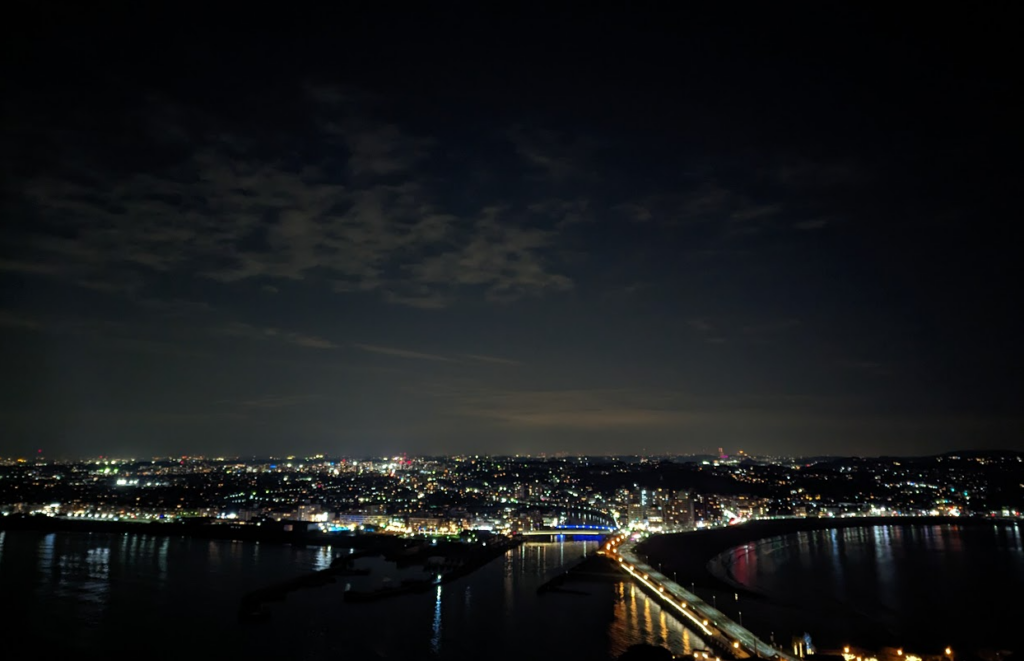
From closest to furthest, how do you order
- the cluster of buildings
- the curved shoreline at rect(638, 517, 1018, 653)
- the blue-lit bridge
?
the curved shoreline at rect(638, 517, 1018, 653) < the blue-lit bridge < the cluster of buildings

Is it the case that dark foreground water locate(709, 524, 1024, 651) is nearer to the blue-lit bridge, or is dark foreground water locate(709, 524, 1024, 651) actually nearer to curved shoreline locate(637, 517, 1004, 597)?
curved shoreline locate(637, 517, 1004, 597)

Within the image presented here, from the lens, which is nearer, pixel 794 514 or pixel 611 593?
pixel 611 593

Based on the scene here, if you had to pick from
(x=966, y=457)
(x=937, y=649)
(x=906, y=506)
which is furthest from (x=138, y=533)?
(x=966, y=457)

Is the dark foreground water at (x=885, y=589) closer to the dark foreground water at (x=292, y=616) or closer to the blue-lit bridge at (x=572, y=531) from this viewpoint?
the dark foreground water at (x=292, y=616)

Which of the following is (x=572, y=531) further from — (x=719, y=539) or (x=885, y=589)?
(x=885, y=589)

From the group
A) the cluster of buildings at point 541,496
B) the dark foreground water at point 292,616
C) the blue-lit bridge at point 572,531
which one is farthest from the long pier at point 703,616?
the cluster of buildings at point 541,496

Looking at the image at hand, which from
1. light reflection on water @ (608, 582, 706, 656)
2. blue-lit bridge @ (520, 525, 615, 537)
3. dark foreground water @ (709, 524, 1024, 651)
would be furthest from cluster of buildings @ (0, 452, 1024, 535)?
light reflection on water @ (608, 582, 706, 656)

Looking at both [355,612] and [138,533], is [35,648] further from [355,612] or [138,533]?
[138,533]
